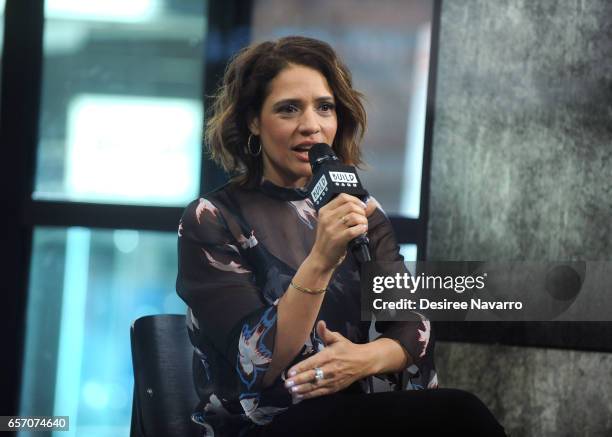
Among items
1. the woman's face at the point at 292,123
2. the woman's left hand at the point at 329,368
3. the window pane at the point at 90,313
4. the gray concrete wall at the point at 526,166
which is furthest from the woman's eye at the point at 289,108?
the window pane at the point at 90,313

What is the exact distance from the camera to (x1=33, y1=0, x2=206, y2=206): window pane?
253cm

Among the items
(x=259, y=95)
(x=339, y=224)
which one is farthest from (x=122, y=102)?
(x=339, y=224)

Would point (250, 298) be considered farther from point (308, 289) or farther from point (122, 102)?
point (122, 102)

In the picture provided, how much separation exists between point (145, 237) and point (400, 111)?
2.92 ft

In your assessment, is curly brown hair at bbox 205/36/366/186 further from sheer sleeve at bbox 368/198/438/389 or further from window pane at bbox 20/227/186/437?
window pane at bbox 20/227/186/437

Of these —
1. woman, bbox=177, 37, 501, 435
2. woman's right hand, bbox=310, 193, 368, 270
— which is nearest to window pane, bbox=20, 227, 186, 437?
woman, bbox=177, 37, 501, 435

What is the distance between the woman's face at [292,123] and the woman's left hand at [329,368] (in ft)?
1.30

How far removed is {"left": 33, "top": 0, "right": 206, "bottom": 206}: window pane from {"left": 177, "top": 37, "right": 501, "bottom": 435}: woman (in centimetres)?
43

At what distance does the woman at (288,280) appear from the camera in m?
1.62

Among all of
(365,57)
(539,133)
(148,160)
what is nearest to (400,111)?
(365,57)

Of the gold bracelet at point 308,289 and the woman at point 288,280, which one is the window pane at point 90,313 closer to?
the woman at point 288,280

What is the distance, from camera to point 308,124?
6.35ft

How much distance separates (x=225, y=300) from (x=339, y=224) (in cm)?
38

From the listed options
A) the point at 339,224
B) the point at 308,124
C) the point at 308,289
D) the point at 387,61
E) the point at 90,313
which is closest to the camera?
the point at 339,224
